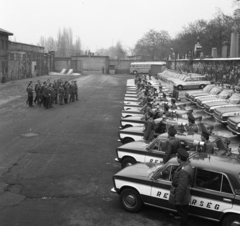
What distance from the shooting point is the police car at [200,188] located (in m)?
5.86

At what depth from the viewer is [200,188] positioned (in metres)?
6.14

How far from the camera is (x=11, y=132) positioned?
14406 millimetres

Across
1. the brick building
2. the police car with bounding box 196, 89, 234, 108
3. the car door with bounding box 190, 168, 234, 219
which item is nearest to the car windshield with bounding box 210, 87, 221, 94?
the police car with bounding box 196, 89, 234, 108

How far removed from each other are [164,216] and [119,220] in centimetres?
94

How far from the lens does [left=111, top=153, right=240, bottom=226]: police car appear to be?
5855 millimetres

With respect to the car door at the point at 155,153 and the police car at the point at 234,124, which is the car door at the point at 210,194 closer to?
the car door at the point at 155,153

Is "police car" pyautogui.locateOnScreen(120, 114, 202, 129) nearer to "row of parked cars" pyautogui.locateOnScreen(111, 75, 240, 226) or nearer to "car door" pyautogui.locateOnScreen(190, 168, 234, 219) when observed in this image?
"row of parked cars" pyautogui.locateOnScreen(111, 75, 240, 226)

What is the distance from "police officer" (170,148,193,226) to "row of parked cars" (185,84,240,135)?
7.66 m

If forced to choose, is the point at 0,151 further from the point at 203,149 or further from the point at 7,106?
the point at 7,106

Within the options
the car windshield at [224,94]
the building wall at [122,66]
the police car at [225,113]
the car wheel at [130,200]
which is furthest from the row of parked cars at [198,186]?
the building wall at [122,66]

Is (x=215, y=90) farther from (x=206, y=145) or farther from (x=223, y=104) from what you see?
(x=206, y=145)

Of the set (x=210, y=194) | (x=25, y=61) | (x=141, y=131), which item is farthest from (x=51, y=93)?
(x=25, y=61)

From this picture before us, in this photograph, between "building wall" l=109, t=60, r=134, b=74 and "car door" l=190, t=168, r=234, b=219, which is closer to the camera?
"car door" l=190, t=168, r=234, b=219

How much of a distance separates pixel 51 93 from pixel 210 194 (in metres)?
18.2
